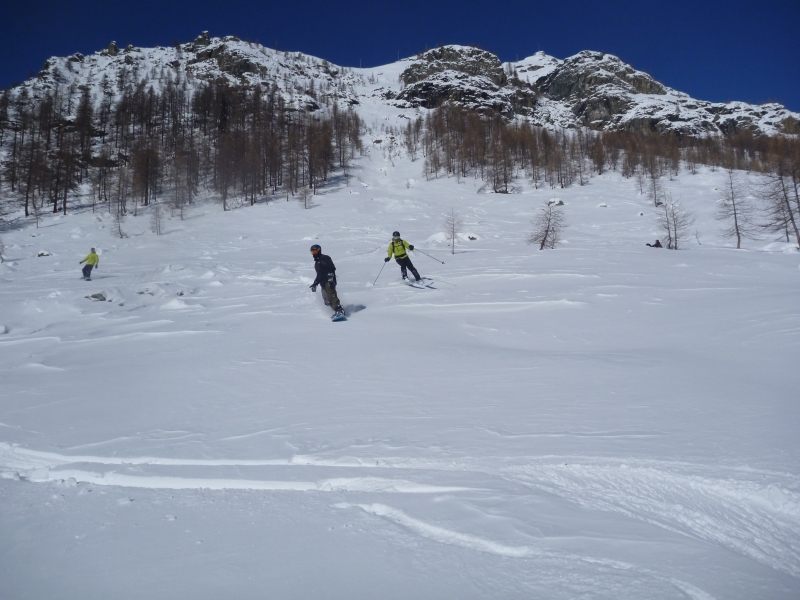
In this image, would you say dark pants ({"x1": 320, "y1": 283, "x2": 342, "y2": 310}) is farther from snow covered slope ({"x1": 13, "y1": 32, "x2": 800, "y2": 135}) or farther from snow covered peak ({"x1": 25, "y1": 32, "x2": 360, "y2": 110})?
snow covered slope ({"x1": 13, "y1": 32, "x2": 800, "y2": 135})

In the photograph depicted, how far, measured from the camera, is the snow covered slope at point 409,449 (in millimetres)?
2082

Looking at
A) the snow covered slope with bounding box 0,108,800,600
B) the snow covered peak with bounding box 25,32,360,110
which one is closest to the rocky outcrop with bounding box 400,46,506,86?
the snow covered peak with bounding box 25,32,360,110

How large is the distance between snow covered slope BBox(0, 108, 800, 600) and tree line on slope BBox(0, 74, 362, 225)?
153 feet

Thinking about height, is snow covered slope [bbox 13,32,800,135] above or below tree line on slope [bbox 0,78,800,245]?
above

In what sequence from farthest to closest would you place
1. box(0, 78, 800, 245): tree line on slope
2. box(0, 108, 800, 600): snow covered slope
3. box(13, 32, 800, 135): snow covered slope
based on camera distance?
1. box(13, 32, 800, 135): snow covered slope
2. box(0, 78, 800, 245): tree line on slope
3. box(0, 108, 800, 600): snow covered slope

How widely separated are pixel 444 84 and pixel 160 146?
75386 millimetres

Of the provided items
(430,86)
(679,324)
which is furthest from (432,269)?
(430,86)

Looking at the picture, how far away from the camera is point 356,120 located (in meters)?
85.4

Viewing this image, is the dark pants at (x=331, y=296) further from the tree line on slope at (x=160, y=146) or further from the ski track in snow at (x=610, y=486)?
the tree line on slope at (x=160, y=146)

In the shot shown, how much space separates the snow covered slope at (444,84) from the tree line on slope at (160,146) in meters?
11.4

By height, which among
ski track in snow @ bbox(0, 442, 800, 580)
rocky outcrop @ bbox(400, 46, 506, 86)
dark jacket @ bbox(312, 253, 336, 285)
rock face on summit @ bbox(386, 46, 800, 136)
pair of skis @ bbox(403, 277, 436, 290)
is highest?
rocky outcrop @ bbox(400, 46, 506, 86)

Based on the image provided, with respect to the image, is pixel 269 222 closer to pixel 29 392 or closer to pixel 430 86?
pixel 29 392

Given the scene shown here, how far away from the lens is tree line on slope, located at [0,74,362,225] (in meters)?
48.2

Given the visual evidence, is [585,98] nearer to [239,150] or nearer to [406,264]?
[239,150]
